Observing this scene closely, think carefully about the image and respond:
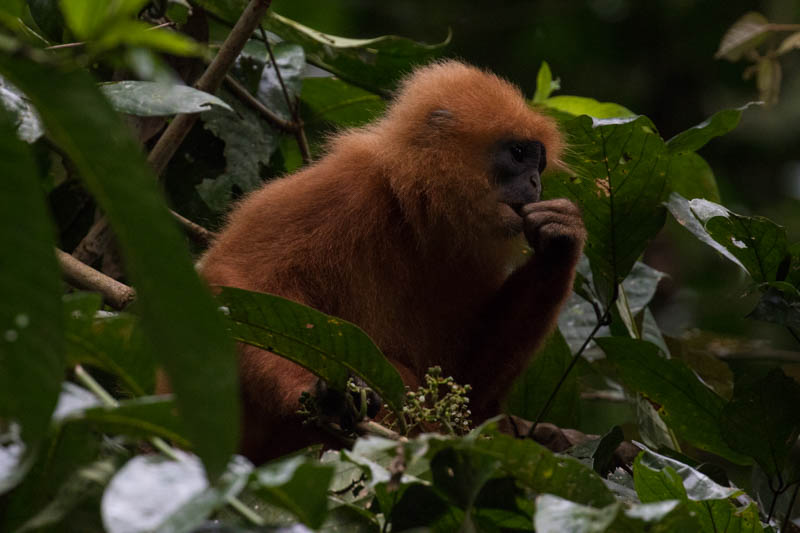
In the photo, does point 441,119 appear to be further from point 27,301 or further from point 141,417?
point 27,301

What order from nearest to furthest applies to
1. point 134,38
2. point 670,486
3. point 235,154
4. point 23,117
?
point 134,38, point 670,486, point 23,117, point 235,154

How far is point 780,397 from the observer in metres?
2.56

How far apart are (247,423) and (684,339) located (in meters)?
2.25

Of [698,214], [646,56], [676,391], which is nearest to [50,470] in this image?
[698,214]

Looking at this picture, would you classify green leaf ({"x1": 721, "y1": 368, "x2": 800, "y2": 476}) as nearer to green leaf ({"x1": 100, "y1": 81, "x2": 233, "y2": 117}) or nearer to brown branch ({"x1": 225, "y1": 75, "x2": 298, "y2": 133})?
green leaf ({"x1": 100, "y1": 81, "x2": 233, "y2": 117})

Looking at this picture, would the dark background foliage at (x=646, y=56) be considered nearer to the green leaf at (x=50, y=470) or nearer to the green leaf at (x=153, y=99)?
the green leaf at (x=153, y=99)

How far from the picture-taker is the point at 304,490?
1.28 metres

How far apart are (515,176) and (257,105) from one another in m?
1.08

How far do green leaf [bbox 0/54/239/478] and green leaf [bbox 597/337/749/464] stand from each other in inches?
87.2

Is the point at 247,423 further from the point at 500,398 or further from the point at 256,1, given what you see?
the point at 256,1

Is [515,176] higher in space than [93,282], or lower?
higher

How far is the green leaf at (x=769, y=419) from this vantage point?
254 centimetres

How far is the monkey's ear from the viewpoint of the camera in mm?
3678

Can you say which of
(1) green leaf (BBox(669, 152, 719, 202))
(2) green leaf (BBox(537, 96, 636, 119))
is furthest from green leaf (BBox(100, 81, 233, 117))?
(2) green leaf (BBox(537, 96, 636, 119))
